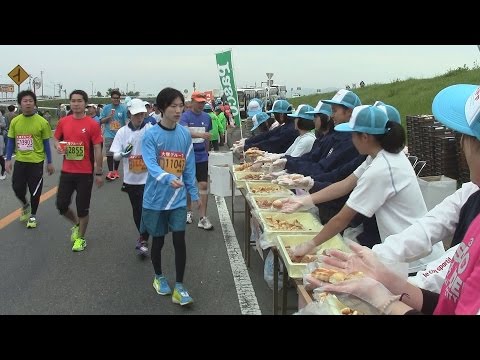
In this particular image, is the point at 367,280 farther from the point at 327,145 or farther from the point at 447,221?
the point at 327,145

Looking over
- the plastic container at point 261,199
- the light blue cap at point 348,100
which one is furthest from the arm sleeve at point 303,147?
the light blue cap at point 348,100

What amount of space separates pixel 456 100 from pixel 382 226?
129cm

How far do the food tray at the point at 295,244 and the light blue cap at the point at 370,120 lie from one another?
2.43 ft

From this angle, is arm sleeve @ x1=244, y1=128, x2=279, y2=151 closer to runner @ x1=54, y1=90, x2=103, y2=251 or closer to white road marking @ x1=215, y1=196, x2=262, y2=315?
white road marking @ x1=215, y1=196, x2=262, y2=315

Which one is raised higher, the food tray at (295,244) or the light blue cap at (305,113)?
the light blue cap at (305,113)

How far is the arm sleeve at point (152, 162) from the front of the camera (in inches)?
153

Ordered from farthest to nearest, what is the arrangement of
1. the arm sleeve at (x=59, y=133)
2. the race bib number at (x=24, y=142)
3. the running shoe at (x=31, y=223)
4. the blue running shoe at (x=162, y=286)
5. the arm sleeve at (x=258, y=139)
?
the arm sleeve at (x=258, y=139) < the running shoe at (x=31, y=223) < the race bib number at (x=24, y=142) < the arm sleeve at (x=59, y=133) < the blue running shoe at (x=162, y=286)

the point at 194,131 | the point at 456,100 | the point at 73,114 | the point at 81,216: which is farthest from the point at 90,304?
the point at 456,100

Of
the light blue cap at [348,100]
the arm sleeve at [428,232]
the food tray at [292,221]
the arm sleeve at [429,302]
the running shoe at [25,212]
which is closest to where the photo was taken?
the arm sleeve at [429,302]

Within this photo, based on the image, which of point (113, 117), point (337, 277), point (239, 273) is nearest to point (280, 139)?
point (239, 273)

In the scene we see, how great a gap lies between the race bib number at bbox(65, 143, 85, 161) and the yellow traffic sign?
16614 mm

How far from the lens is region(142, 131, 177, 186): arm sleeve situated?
3887mm

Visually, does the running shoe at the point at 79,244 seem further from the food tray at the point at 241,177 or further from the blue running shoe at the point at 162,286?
the food tray at the point at 241,177

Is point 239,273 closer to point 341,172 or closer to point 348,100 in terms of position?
point 341,172
